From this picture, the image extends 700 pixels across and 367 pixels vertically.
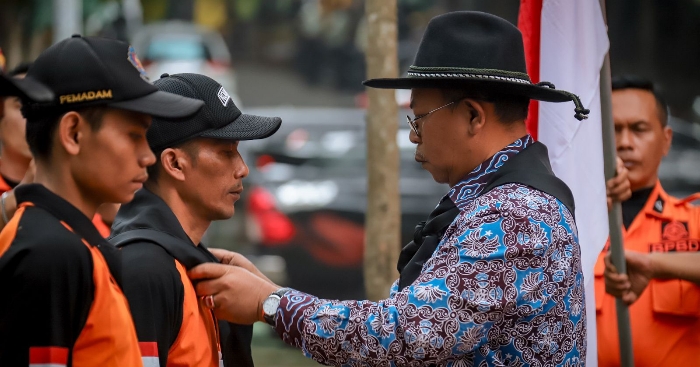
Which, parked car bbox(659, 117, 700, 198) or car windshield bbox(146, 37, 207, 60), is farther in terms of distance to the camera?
car windshield bbox(146, 37, 207, 60)

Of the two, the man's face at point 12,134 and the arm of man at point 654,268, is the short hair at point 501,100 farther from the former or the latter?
the man's face at point 12,134

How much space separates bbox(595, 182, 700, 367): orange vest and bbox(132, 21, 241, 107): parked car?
15.5 m

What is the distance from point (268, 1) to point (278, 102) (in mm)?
2826

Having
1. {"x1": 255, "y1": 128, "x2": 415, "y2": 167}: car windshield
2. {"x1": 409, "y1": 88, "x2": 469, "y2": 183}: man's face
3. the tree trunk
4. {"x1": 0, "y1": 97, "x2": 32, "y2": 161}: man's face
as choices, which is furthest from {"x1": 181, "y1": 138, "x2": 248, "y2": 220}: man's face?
{"x1": 255, "y1": 128, "x2": 415, "y2": 167}: car windshield

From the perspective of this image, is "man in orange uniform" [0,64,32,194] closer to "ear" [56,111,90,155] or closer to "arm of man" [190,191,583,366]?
"arm of man" [190,191,583,366]

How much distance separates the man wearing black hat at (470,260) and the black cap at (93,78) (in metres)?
0.69

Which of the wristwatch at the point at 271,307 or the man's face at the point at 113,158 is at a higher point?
the man's face at the point at 113,158

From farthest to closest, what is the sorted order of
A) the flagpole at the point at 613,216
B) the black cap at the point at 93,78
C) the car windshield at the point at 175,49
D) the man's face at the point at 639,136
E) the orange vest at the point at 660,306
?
the car windshield at the point at 175,49, the man's face at the point at 639,136, the orange vest at the point at 660,306, the flagpole at the point at 613,216, the black cap at the point at 93,78

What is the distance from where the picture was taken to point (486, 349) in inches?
117

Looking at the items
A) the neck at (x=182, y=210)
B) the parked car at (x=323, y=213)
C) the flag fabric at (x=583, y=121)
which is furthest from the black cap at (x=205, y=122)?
the parked car at (x=323, y=213)

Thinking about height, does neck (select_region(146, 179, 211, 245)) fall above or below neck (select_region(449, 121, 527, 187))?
below

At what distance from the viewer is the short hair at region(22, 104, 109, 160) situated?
8.02 feet

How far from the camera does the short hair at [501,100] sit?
320 centimetres

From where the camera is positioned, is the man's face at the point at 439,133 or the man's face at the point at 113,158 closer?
the man's face at the point at 113,158
